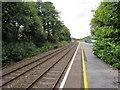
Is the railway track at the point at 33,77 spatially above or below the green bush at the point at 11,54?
below

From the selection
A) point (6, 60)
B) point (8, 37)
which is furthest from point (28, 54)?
point (6, 60)

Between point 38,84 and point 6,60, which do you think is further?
point 6,60

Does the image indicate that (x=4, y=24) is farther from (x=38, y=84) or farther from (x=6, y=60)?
(x=38, y=84)

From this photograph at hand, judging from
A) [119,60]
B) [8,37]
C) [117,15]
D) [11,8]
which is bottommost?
[119,60]

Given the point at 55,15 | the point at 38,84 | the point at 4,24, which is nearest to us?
the point at 38,84

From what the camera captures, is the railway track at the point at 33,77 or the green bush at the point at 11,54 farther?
the green bush at the point at 11,54

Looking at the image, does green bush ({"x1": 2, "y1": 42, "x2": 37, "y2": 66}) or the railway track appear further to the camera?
green bush ({"x1": 2, "y1": 42, "x2": 37, "y2": 66})

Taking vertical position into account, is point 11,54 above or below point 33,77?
above

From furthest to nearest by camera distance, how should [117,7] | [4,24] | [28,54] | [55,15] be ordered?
[55,15] → [28,54] → [4,24] → [117,7]

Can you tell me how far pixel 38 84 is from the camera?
18.4ft

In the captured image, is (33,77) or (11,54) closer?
(33,77)

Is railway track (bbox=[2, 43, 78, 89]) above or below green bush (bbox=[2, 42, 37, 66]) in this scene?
below

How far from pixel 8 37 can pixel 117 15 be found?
12.8m

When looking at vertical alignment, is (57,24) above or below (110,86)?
above
